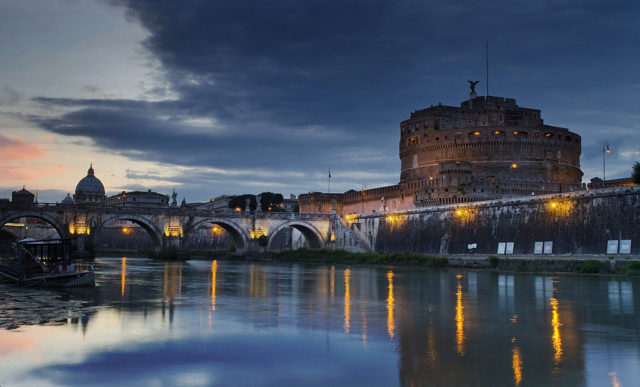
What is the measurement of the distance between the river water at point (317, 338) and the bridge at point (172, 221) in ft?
111

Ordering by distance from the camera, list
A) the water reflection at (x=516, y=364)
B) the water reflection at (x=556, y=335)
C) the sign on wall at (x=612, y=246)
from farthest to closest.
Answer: the sign on wall at (x=612, y=246), the water reflection at (x=556, y=335), the water reflection at (x=516, y=364)

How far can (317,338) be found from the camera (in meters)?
14.9

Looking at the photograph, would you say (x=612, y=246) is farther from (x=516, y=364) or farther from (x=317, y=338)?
(x=516, y=364)

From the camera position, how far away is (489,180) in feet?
215

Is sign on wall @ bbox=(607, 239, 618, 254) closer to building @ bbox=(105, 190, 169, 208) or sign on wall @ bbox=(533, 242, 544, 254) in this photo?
sign on wall @ bbox=(533, 242, 544, 254)

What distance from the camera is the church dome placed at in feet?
497

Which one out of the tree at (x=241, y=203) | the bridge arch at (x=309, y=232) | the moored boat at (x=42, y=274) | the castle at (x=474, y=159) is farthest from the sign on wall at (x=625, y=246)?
the tree at (x=241, y=203)

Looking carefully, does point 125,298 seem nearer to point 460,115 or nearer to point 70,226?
point 70,226

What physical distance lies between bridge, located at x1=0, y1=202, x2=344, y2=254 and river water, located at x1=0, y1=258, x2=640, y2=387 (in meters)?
33.8

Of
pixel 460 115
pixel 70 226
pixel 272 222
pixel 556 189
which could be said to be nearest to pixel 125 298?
pixel 70 226

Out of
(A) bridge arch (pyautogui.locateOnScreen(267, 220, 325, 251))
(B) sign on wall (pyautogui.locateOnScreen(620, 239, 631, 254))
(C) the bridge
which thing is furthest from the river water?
(A) bridge arch (pyautogui.locateOnScreen(267, 220, 325, 251))

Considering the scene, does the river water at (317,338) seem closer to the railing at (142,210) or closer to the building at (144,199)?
the railing at (142,210)

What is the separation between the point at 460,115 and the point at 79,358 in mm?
76125

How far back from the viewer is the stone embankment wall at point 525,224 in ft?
121
